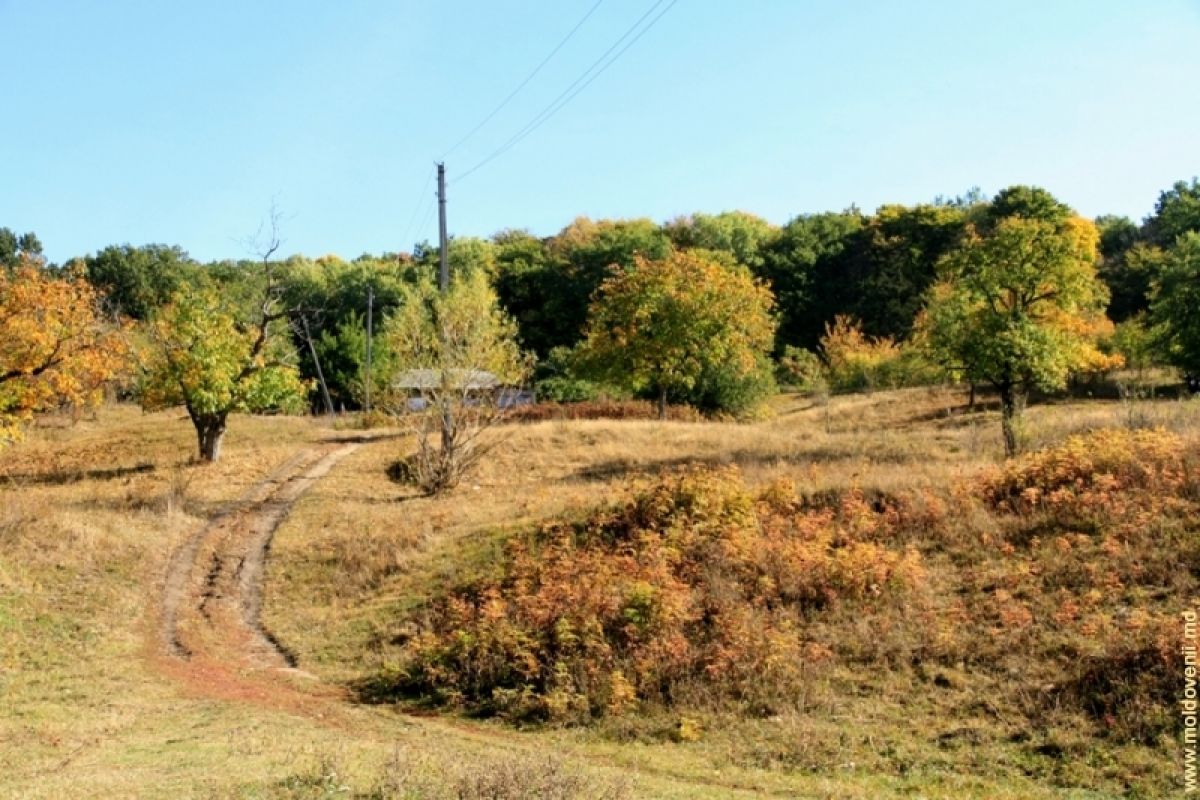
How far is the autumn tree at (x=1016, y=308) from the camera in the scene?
25.1 metres

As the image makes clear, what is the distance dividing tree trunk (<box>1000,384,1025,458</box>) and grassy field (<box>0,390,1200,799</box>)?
0.56 meters

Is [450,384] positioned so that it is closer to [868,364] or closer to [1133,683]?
[1133,683]

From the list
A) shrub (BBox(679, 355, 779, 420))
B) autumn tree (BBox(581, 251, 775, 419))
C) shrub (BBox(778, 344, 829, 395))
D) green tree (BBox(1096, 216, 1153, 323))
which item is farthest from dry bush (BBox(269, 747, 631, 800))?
green tree (BBox(1096, 216, 1153, 323))

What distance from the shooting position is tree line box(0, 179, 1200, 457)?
2688 cm

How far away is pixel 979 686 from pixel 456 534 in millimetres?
12747

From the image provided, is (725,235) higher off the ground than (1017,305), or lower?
higher

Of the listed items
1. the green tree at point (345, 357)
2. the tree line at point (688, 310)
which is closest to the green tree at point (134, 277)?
the tree line at point (688, 310)

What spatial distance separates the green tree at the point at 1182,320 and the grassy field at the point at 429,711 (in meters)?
13.2

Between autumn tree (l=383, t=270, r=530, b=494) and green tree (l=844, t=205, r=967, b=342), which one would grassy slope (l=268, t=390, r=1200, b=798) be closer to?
autumn tree (l=383, t=270, r=530, b=494)

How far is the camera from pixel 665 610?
47.4 ft

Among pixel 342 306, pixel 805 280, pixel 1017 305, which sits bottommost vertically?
pixel 1017 305

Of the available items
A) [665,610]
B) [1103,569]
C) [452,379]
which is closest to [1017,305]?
[1103,569]

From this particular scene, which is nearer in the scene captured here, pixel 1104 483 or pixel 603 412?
pixel 1104 483

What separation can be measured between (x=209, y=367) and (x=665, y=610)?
21.5 m
